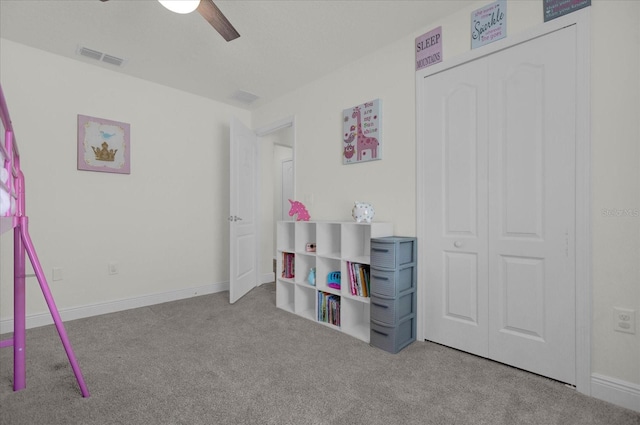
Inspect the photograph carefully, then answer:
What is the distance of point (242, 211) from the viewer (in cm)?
359

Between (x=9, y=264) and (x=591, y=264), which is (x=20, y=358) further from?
(x=591, y=264)

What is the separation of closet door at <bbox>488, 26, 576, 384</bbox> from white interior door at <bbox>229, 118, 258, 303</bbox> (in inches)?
94.4

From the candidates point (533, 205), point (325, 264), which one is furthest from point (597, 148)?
point (325, 264)

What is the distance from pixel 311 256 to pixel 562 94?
2.29 meters

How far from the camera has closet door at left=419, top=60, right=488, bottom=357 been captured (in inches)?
82.0

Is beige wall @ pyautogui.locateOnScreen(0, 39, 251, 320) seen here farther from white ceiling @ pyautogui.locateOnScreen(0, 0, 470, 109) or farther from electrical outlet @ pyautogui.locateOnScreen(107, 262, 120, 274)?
white ceiling @ pyautogui.locateOnScreen(0, 0, 470, 109)

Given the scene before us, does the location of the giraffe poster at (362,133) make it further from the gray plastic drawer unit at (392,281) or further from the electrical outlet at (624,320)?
the electrical outlet at (624,320)

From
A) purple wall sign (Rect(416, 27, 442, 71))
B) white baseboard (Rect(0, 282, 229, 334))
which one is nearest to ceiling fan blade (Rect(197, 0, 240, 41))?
purple wall sign (Rect(416, 27, 442, 71))

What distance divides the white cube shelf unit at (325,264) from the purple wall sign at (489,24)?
1.41m

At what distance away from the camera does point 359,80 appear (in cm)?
284

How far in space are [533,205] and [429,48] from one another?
133 cm

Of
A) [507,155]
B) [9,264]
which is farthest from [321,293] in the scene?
[9,264]

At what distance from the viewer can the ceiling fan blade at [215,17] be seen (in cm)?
165

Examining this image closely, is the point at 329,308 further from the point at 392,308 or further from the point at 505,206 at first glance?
the point at 505,206
